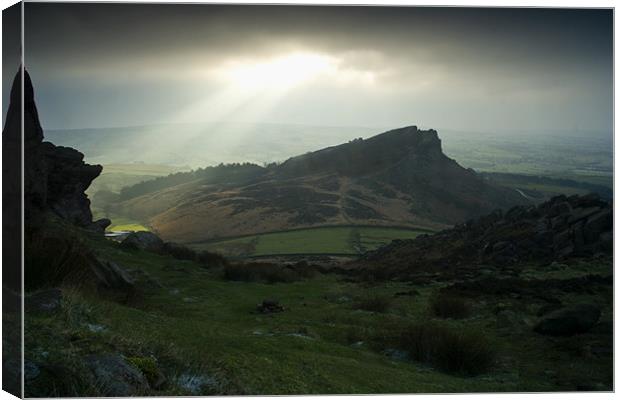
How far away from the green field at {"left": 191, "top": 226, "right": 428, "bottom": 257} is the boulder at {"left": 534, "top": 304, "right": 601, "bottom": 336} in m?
11.9

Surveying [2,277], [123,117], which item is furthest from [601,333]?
[123,117]

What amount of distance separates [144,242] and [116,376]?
1555 centimetres

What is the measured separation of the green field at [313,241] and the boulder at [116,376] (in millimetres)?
14669

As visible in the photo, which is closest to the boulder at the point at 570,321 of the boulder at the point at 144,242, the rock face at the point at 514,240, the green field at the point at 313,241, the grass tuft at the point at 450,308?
the grass tuft at the point at 450,308

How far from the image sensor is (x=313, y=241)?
22812 mm

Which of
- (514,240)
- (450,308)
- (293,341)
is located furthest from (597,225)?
(293,341)

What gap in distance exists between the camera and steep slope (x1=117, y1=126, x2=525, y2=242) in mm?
21875

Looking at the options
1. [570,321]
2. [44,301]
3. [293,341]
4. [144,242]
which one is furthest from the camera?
[144,242]

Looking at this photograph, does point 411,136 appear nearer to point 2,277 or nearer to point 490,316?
point 490,316

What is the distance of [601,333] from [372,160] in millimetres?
20635

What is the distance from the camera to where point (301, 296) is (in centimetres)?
1450

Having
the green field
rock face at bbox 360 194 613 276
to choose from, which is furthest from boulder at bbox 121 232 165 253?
rock face at bbox 360 194 613 276

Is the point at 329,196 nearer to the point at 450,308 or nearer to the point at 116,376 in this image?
the point at 450,308

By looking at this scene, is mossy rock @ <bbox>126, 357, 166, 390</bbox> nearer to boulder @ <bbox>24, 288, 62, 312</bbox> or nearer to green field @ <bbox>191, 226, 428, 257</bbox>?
boulder @ <bbox>24, 288, 62, 312</bbox>
